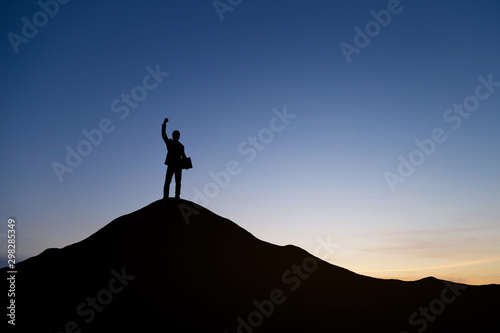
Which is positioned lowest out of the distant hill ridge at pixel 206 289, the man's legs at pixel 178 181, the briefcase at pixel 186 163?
the distant hill ridge at pixel 206 289

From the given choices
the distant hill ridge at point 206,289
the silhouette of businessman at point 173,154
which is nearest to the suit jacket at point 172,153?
the silhouette of businessman at point 173,154

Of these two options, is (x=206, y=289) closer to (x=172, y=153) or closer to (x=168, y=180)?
(x=168, y=180)

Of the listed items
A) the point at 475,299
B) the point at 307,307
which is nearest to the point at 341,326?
the point at 307,307

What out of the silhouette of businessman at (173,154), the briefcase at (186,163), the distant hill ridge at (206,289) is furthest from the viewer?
the briefcase at (186,163)

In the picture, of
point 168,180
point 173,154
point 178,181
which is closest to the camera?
point 173,154

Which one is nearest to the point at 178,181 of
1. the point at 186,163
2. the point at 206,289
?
the point at 186,163

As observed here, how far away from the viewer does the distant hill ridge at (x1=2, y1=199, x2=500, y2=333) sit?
14.9 meters

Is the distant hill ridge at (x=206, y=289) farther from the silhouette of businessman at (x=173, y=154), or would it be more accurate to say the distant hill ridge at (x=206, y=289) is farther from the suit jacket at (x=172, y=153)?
the suit jacket at (x=172, y=153)

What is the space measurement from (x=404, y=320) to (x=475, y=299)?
652cm

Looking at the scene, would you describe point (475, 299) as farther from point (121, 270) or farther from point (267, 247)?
point (121, 270)

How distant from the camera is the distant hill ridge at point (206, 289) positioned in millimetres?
14883

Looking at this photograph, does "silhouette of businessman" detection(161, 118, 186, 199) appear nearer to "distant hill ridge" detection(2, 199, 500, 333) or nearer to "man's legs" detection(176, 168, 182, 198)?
"man's legs" detection(176, 168, 182, 198)

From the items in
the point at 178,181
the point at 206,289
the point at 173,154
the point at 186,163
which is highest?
the point at 173,154

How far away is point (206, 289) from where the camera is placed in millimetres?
16500
